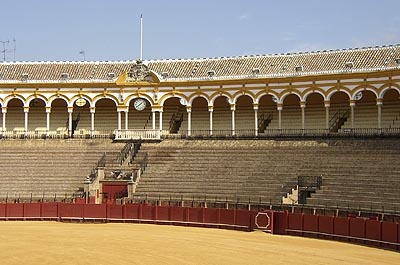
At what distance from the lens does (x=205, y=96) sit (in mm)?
42844

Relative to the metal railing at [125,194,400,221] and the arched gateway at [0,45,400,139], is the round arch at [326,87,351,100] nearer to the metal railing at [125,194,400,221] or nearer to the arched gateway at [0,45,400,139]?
the arched gateway at [0,45,400,139]

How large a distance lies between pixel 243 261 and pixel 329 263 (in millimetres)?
2644

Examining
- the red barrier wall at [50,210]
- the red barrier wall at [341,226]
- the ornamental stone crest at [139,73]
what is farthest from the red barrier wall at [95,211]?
the ornamental stone crest at [139,73]

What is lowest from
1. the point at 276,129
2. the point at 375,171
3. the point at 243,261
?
the point at 243,261

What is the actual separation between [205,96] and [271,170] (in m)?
10.2

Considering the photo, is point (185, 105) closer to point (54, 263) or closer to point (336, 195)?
point (336, 195)

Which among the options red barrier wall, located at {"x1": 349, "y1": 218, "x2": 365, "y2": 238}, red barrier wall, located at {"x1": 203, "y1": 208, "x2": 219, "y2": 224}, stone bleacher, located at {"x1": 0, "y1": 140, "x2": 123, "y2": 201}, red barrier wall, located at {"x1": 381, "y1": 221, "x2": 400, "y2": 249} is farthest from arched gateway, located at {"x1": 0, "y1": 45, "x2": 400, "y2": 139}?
red barrier wall, located at {"x1": 381, "y1": 221, "x2": 400, "y2": 249}

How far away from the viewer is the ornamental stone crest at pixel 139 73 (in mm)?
43656

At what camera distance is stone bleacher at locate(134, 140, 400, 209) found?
96.7 ft

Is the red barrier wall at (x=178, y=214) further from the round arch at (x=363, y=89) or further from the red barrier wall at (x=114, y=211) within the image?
the round arch at (x=363, y=89)

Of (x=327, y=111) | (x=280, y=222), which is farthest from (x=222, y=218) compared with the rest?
(x=327, y=111)

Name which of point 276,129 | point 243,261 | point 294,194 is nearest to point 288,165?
point 294,194

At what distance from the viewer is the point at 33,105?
1801 inches

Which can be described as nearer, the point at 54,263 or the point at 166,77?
the point at 54,263
